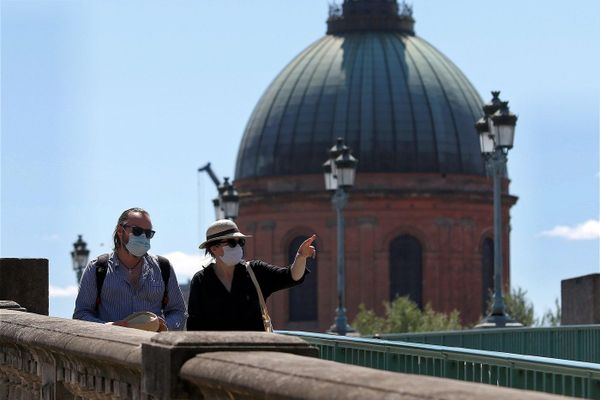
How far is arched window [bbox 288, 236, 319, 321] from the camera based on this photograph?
89062mm

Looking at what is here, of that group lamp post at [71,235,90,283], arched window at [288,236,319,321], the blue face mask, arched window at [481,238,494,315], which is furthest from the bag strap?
arched window at [481,238,494,315]

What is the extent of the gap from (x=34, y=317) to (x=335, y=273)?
75.2 metres

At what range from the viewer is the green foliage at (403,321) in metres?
78.8

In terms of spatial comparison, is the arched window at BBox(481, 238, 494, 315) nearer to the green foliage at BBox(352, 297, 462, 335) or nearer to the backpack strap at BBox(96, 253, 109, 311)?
the green foliage at BBox(352, 297, 462, 335)

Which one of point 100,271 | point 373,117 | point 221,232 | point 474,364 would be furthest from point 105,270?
point 373,117

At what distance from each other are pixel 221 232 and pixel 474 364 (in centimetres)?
237

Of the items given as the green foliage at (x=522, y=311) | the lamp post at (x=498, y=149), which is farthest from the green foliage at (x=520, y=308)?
the lamp post at (x=498, y=149)

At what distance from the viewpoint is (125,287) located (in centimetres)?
1179

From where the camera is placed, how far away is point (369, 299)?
88.1m

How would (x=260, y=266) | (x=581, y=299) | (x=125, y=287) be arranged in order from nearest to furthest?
(x=260, y=266), (x=125, y=287), (x=581, y=299)

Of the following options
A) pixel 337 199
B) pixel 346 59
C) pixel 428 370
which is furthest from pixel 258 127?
pixel 428 370

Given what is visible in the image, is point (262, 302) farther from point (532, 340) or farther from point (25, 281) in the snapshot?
point (532, 340)

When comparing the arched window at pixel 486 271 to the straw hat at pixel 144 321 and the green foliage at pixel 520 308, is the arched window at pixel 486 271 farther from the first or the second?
the straw hat at pixel 144 321

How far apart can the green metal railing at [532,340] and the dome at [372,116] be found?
6229cm
